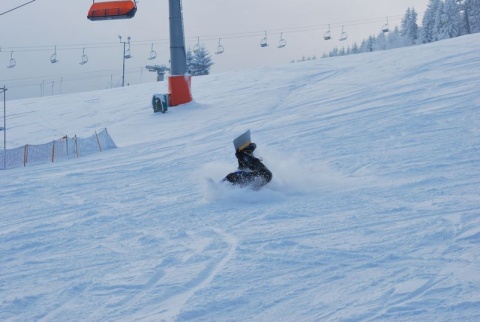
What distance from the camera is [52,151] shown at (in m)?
17.9

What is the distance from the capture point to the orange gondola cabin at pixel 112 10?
18.8 metres

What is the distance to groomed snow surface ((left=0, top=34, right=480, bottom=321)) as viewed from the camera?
4.01 metres

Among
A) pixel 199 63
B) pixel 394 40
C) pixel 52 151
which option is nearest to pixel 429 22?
pixel 199 63

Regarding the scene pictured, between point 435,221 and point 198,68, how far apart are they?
71.4 metres

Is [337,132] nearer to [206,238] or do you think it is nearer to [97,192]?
[97,192]

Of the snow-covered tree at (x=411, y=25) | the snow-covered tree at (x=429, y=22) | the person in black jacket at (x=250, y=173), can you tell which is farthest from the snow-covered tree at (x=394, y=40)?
the person in black jacket at (x=250, y=173)

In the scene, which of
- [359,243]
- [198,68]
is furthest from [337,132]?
[198,68]

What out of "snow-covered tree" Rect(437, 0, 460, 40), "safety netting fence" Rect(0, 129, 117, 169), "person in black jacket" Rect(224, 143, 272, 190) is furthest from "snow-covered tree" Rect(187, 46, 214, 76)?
"person in black jacket" Rect(224, 143, 272, 190)

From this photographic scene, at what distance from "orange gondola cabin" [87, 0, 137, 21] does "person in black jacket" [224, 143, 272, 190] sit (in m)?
12.4

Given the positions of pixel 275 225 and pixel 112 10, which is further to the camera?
pixel 112 10

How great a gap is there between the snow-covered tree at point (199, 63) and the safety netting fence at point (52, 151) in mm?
56939

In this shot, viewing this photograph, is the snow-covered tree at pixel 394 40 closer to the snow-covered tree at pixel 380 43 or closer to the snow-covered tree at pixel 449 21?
the snow-covered tree at pixel 380 43

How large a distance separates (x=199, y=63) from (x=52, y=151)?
58.6 metres

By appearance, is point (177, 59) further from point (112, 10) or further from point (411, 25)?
point (411, 25)
